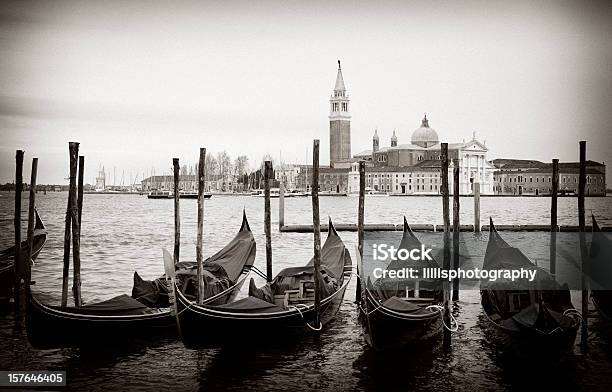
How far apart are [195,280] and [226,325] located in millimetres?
712

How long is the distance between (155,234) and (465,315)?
9.68m

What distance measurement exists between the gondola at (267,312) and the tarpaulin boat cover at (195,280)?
372 millimetres

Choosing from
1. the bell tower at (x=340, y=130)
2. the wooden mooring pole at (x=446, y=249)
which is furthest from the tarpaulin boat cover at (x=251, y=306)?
the bell tower at (x=340, y=130)

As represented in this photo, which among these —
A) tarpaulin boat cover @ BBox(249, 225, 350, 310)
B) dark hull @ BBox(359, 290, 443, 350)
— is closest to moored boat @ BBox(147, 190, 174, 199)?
tarpaulin boat cover @ BBox(249, 225, 350, 310)

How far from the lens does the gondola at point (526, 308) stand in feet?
11.6

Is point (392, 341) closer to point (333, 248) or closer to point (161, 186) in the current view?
point (333, 248)

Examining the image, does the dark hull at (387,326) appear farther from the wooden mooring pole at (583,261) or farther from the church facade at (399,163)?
the church facade at (399,163)

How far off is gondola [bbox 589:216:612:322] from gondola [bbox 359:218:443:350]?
107 cm

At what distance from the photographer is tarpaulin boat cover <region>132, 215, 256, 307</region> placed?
434 cm

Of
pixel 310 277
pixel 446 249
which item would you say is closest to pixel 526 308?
pixel 446 249

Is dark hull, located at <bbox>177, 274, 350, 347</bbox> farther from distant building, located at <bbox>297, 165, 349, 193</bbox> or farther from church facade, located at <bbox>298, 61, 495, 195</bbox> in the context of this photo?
distant building, located at <bbox>297, 165, 349, 193</bbox>

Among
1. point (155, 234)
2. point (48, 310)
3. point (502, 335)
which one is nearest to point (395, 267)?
point (502, 335)

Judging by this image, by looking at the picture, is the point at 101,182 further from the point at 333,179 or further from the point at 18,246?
the point at 18,246

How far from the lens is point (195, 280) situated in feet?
14.2
